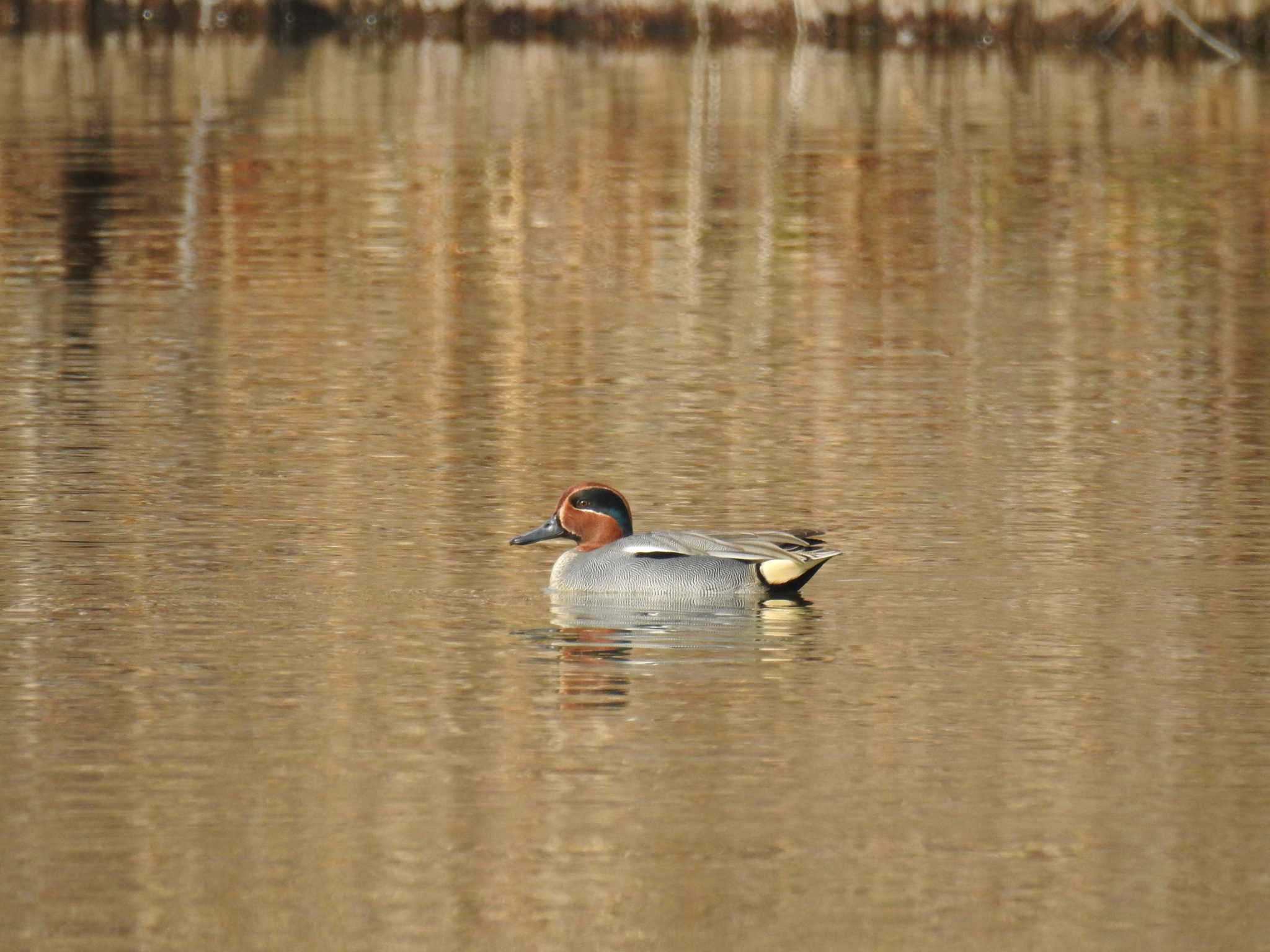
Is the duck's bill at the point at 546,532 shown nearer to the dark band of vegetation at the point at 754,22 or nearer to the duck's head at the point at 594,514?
the duck's head at the point at 594,514

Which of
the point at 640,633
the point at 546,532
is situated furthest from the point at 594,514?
the point at 640,633

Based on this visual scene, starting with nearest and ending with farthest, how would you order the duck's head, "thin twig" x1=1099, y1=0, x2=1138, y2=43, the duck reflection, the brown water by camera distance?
the brown water
the duck reflection
the duck's head
"thin twig" x1=1099, y1=0, x2=1138, y2=43

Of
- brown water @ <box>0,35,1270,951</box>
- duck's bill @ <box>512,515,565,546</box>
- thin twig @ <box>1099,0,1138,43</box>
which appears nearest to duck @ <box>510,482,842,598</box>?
brown water @ <box>0,35,1270,951</box>

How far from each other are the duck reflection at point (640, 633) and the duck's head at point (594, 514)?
1.08ft

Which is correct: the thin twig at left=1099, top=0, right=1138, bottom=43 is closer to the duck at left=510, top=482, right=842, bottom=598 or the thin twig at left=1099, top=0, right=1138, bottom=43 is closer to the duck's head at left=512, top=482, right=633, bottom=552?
the duck's head at left=512, top=482, right=633, bottom=552

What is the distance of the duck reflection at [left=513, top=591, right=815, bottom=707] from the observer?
909cm

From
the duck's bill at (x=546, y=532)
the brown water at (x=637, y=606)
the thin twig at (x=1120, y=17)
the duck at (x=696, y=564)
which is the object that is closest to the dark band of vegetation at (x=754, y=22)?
the thin twig at (x=1120, y=17)

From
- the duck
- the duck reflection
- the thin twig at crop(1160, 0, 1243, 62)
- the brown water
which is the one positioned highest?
the thin twig at crop(1160, 0, 1243, 62)

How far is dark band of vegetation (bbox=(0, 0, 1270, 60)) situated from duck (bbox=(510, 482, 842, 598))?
3405 cm

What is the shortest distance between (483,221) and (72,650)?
1397 cm

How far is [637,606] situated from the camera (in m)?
10.2

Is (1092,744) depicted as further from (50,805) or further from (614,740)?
(50,805)

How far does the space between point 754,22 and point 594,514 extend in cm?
3638

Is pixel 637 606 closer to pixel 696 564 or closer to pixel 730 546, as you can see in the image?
pixel 696 564
